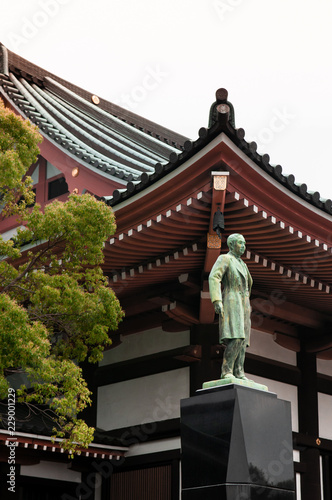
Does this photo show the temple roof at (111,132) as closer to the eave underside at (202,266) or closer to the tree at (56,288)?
the eave underside at (202,266)

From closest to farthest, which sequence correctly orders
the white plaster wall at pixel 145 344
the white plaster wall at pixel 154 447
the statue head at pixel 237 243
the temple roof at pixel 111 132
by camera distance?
1. the statue head at pixel 237 243
2. the temple roof at pixel 111 132
3. the white plaster wall at pixel 154 447
4. the white plaster wall at pixel 145 344

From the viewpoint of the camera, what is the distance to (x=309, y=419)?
14.4 m

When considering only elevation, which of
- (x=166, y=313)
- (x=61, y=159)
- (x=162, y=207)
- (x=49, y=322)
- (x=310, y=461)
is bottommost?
(x=310, y=461)

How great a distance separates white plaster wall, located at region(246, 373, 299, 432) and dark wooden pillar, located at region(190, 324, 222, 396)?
1.09 m

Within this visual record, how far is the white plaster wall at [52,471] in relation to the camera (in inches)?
523

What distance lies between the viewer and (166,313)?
516 inches

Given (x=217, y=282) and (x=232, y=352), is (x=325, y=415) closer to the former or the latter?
(x=232, y=352)

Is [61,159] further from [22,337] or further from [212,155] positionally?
[22,337]

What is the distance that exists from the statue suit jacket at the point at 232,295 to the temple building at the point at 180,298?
1.43 m

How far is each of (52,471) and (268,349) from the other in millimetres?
4171

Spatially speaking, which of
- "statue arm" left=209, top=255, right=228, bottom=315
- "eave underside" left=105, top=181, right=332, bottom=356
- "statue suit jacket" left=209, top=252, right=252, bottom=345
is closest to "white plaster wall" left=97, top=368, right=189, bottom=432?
"eave underside" left=105, top=181, right=332, bottom=356

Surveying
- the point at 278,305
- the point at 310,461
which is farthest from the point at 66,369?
the point at 310,461

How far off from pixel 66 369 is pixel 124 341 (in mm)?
4528

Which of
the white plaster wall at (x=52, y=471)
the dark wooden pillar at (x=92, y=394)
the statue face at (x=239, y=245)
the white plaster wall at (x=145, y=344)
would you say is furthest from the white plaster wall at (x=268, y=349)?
the statue face at (x=239, y=245)
